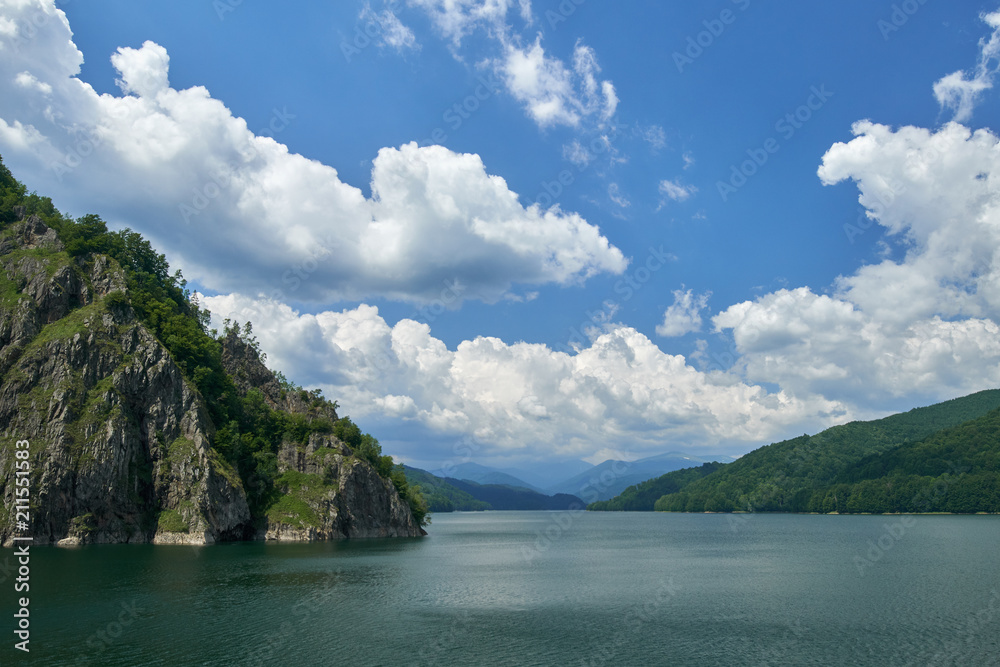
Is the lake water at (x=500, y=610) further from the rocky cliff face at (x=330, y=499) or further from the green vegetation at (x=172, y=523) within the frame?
the rocky cliff face at (x=330, y=499)

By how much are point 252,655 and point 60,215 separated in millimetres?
163768

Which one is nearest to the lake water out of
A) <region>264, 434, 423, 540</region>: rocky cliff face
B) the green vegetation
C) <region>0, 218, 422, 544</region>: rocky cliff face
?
the green vegetation

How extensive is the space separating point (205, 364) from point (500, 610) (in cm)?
12454

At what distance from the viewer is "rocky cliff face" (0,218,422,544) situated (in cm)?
10725

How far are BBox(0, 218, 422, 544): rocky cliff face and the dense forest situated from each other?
448cm

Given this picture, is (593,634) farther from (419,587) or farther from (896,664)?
(419,587)

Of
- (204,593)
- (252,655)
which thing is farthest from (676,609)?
(204,593)

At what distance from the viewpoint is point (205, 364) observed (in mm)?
152875

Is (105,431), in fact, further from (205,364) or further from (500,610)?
(500,610)

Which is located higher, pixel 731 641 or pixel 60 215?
pixel 60 215

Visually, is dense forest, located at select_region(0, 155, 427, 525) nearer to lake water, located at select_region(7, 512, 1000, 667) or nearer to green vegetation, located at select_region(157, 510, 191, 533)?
green vegetation, located at select_region(157, 510, 191, 533)

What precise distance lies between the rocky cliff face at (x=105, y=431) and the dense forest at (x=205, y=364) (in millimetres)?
4484

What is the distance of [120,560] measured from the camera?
85688 millimetres

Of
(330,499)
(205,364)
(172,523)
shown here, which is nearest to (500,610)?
(172,523)
